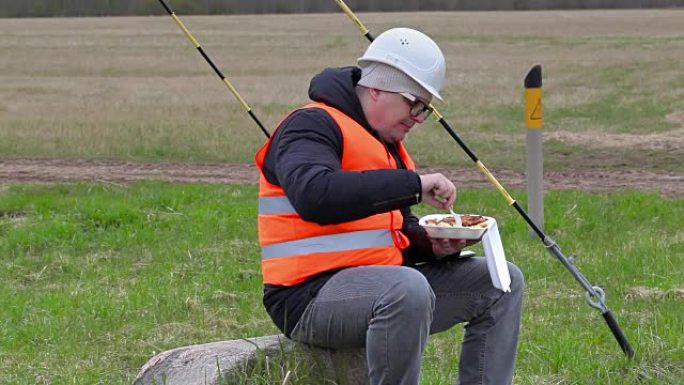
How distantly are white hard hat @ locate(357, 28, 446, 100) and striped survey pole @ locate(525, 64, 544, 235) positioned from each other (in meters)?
4.33

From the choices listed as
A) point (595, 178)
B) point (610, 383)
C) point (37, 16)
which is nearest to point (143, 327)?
point (610, 383)

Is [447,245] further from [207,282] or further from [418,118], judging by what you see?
[207,282]

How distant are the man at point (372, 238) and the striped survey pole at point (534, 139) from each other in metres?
4.18

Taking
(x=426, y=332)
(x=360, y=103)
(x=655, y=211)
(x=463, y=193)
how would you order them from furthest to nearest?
(x=463, y=193)
(x=655, y=211)
(x=360, y=103)
(x=426, y=332)

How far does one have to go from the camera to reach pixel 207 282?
7957 mm

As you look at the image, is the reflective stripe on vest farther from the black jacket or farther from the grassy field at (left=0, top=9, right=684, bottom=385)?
the grassy field at (left=0, top=9, right=684, bottom=385)

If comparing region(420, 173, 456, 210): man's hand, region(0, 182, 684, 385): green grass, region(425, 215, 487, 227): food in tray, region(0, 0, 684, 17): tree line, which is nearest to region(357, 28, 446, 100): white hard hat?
region(420, 173, 456, 210): man's hand

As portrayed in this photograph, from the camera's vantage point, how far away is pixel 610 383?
17.2ft

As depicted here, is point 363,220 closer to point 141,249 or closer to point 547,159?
point 141,249

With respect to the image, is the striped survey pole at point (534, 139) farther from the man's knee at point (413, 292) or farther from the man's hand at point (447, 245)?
the man's knee at point (413, 292)

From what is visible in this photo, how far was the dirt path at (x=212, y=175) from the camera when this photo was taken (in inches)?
492

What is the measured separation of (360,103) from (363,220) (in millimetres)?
433

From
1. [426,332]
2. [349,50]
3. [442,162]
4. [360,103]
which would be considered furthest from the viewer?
[349,50]

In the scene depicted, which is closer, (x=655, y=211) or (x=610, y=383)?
(x=610, y=383)
